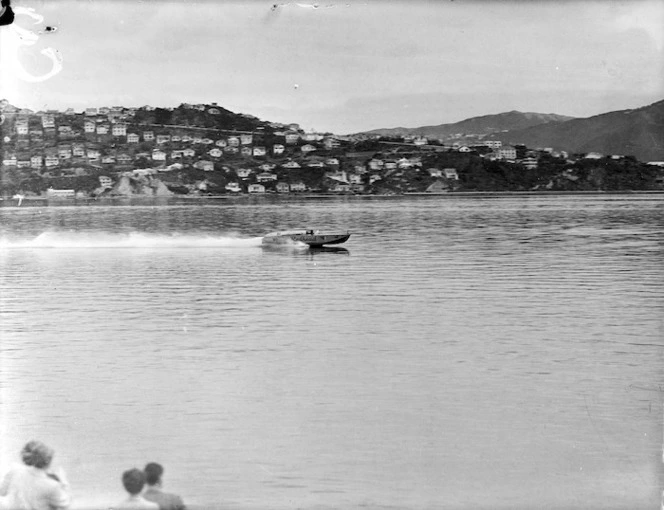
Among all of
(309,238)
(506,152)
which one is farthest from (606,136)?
(309,238)

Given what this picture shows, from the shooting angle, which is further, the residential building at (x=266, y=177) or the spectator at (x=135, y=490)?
the residential building at (x=266, y=177)

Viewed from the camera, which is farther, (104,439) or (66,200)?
(66,200)

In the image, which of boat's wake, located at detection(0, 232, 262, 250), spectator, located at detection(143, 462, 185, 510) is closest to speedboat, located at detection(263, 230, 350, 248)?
boat's wake, located at detection(0, 232, 262, 250)

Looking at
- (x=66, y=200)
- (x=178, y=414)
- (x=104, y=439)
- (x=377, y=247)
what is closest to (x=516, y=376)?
Answer: (x=178, y=414)

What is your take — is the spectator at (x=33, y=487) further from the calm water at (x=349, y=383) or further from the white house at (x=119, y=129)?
the white house at (x=119, y=129)

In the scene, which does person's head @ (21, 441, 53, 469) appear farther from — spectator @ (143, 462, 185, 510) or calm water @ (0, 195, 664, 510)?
calm water @ (0, 195, 664, 510)

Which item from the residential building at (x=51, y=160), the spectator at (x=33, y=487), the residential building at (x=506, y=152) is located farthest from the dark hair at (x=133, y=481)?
the residential building at (x=506, y=152)

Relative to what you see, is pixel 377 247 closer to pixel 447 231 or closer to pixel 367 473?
pixel 447 231
